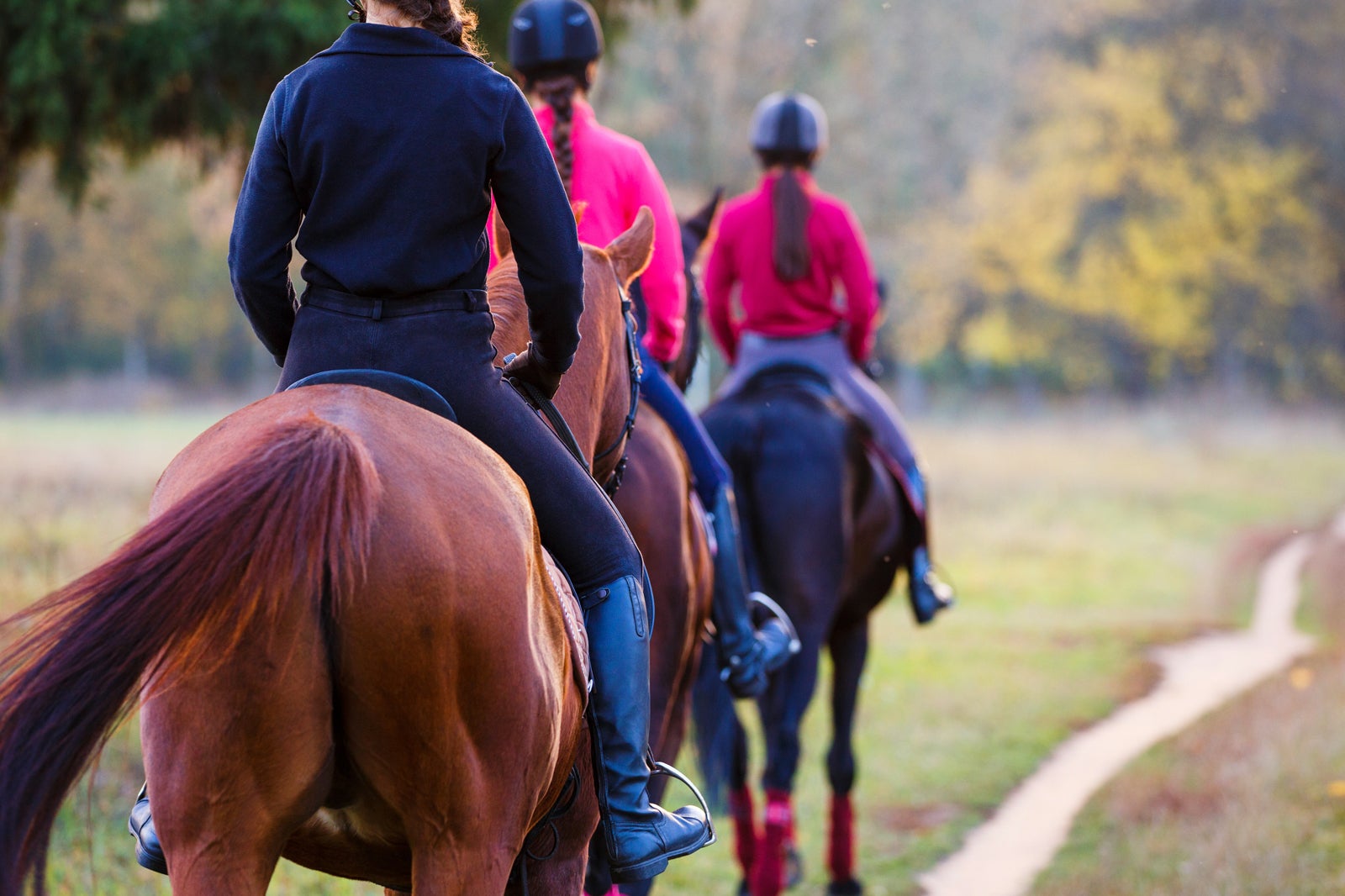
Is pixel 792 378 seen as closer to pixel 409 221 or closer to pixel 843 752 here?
pixel 843 752

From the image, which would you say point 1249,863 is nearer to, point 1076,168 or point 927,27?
point 1076,168

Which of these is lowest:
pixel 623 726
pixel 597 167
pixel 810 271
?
pixel 623 726

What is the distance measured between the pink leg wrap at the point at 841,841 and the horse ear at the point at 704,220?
2.83m

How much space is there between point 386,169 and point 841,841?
481 cm

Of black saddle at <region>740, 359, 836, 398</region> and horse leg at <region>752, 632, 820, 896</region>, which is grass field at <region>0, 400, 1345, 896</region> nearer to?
horse leg at <region>752, 632, 820, 896</region>

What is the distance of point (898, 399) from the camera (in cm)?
4572

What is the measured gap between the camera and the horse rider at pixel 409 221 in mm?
2729

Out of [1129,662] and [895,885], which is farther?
[1129,662]

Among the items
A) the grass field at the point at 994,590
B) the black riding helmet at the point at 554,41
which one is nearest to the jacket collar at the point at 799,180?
the black riding helmet at the point at 554,41

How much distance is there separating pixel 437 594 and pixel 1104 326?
33.6 metres

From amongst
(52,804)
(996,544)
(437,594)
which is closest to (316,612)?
(437,594)

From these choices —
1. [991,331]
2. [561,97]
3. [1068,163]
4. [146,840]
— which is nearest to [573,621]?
[146,840]

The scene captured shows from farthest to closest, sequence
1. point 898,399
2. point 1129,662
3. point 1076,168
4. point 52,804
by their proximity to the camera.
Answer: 1. point 898,399
2. point 1076,168
3. point 1129,662
4. point 52,804

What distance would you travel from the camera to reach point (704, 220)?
18.9 feet
